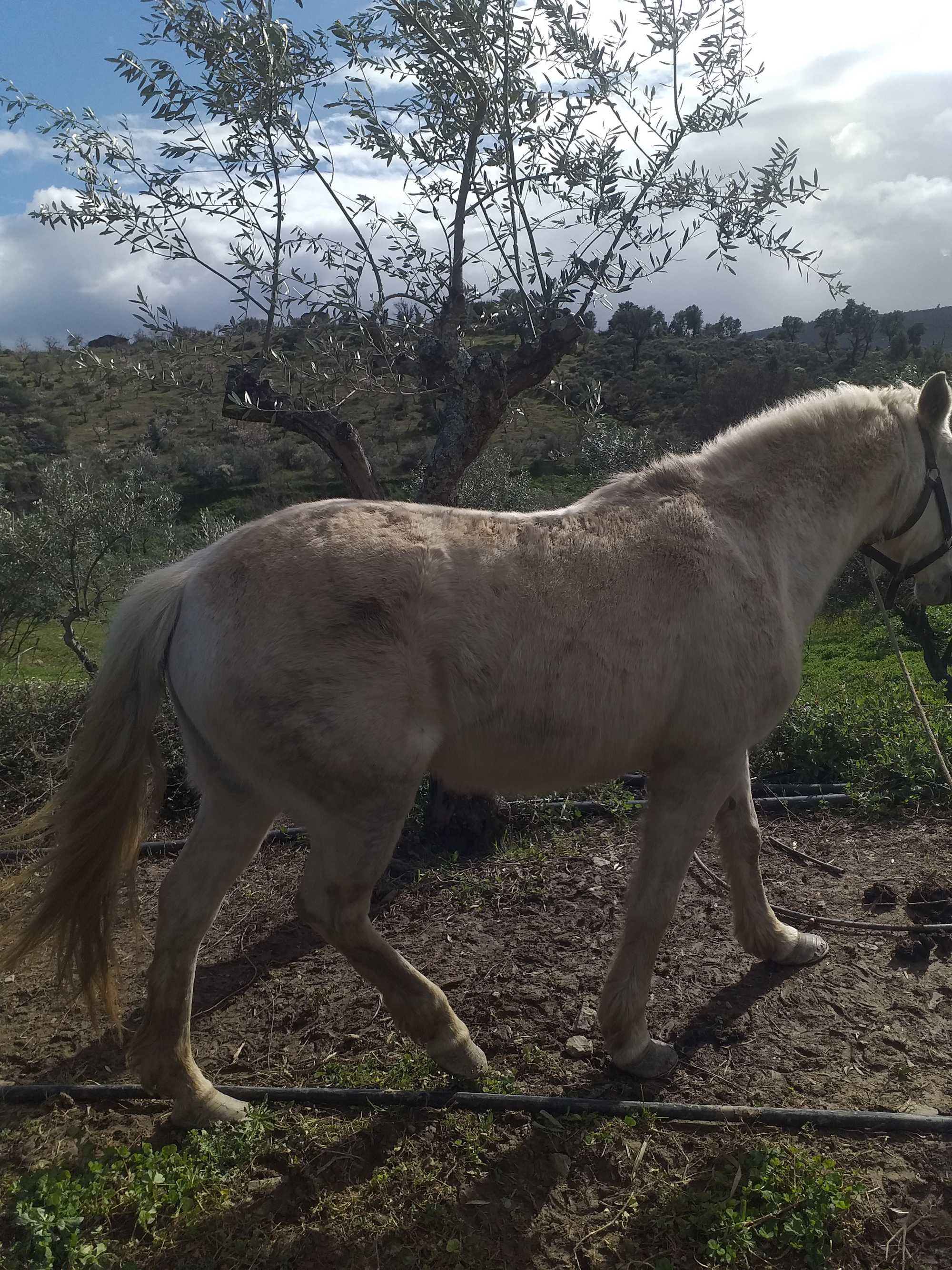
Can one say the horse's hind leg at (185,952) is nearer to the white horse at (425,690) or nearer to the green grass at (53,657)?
the white horse at (425,690)

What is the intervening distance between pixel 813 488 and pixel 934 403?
750 mm

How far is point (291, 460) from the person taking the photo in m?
27.2

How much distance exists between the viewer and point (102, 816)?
2.79 meters

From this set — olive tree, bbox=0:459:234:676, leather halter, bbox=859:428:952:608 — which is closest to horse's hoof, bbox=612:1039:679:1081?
leather halter, bbox=859:428:952:608

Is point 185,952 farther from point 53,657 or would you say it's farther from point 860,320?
point 860,320

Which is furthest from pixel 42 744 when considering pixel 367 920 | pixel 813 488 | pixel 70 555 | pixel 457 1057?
pixel 813 488

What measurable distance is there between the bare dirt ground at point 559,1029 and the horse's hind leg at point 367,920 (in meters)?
0.28

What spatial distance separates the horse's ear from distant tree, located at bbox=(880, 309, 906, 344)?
33.5 metres

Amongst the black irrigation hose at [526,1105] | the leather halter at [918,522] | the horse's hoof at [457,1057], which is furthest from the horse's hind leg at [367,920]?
the leather halter at [918,522]

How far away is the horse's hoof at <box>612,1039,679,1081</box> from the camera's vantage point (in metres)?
2.98

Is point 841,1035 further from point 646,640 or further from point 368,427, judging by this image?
point 368,427

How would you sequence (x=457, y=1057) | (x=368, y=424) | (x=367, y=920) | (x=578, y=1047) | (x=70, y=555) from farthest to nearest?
(x=368, y=424)
(x=70, y=555)
(x=578, y=1047)
(x=457, y=1057)
(x=367, y=920)

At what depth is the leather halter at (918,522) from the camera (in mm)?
3438

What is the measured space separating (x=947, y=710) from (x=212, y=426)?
27.9m
